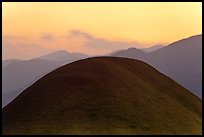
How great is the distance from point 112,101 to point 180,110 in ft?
44.4

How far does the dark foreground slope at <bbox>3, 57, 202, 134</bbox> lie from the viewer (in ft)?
197

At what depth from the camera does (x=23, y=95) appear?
77062 mm

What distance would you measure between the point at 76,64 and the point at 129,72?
1217 cm

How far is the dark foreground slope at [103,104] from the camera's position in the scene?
6006 cm

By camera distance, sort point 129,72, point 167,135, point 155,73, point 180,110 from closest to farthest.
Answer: point 167,135, point 180,110, point 129,72, point 155,73

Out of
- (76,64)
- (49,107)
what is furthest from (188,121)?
(76,64)

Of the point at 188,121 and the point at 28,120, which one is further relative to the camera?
the point at 188,121

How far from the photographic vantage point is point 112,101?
6900 centimetres

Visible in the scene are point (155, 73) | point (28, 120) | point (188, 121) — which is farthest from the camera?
point (155, 73)

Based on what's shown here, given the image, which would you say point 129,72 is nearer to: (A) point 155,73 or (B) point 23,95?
(A) point 155,73

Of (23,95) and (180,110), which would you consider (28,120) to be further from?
(180,110)

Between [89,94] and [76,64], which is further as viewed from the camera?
[76,64]

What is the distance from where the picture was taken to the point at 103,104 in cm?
6762

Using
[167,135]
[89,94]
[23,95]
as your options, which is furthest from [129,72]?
[167,135]
